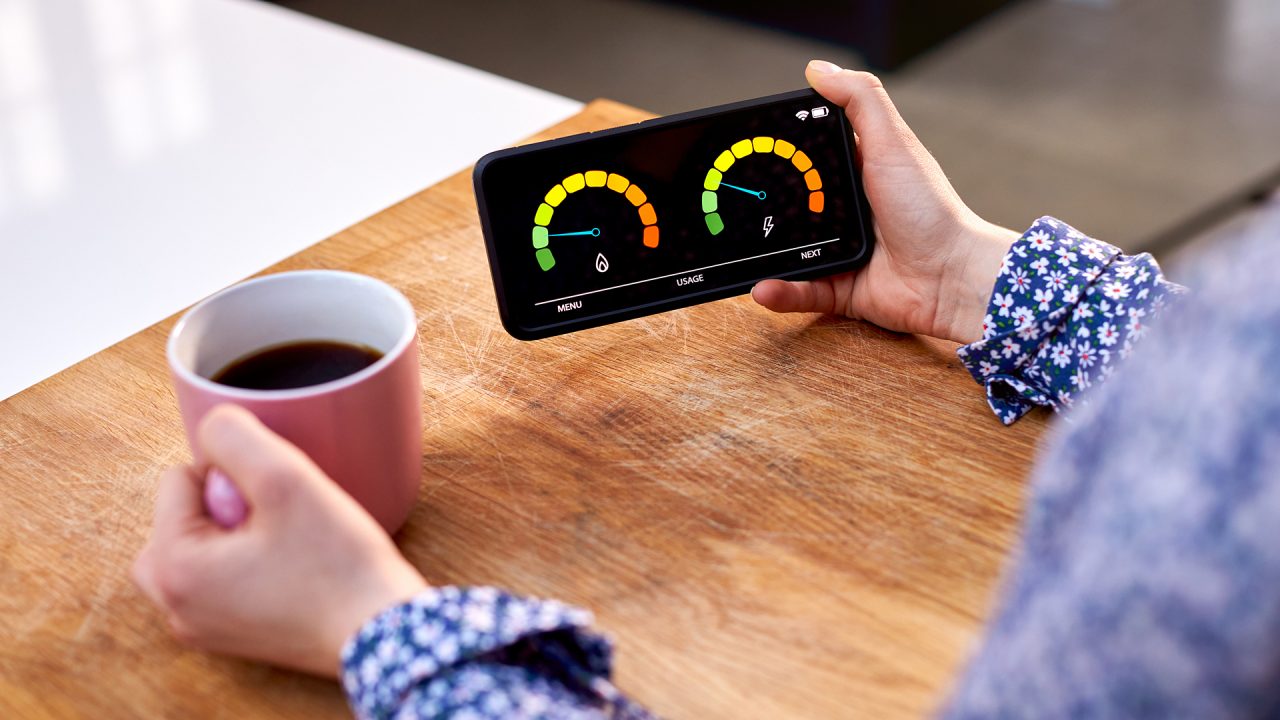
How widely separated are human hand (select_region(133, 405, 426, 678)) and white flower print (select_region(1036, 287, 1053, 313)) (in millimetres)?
410

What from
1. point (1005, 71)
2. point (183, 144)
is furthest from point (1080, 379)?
point (1005, 71)

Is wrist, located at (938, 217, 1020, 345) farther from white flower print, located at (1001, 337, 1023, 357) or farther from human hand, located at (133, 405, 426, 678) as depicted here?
human hand, located at (133, 405, 426, 678)

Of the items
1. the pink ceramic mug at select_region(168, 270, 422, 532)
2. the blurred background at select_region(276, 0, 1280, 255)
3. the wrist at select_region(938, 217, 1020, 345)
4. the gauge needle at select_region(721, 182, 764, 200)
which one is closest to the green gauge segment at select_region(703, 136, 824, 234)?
the gauge needle at select_region(721, 182, 764, 200)

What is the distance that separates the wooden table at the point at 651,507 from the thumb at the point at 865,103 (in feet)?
0.41

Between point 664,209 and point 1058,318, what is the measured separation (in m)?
0.24

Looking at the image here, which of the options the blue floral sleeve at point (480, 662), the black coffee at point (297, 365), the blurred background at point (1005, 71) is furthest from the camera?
the blurred background at point (1005, 71)

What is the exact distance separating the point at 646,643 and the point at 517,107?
0.68 m

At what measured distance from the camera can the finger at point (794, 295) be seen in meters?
0.74

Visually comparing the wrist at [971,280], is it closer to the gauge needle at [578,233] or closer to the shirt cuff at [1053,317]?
the shirt cuff at [1053,317]

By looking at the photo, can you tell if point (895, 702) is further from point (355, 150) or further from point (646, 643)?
point (355, 150)

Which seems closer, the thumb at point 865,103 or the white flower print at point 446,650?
the white flower print at point 446,650

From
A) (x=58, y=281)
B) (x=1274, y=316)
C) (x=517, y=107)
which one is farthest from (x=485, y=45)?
(x=1274, y=316)

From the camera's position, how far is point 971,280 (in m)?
0.77

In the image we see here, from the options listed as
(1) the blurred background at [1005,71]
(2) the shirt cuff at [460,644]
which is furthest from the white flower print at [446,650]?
(1) the blurred background at [1005,71]
